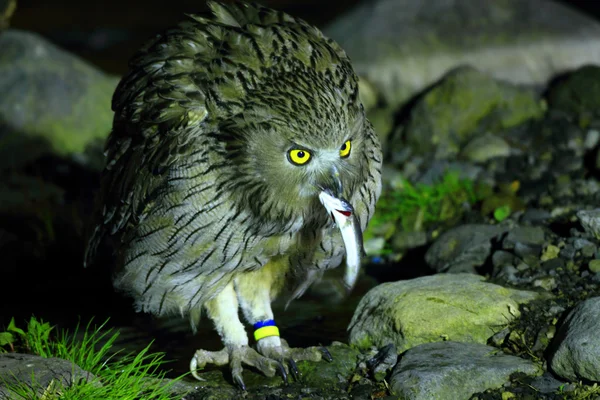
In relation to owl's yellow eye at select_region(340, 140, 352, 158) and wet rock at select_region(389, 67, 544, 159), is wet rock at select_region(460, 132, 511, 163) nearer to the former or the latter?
wet rock at select_region(389, 67, 544, 159)

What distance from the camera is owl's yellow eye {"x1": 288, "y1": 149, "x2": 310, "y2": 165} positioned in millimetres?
3730

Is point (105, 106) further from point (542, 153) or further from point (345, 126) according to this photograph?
point (345, 126)

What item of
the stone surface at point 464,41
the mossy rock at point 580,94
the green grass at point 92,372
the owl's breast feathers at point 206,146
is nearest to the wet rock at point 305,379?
the green grass at point 92,372

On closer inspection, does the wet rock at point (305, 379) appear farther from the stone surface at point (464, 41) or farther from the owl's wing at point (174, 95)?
the stone surface at point (464, 41)

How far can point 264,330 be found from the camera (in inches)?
191

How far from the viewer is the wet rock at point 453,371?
4.02 m

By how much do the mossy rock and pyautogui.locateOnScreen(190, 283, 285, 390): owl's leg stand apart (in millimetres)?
3791

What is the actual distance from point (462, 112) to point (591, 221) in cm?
274

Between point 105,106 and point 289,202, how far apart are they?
16.3 feet

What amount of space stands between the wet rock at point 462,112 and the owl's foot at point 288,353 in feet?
10.2

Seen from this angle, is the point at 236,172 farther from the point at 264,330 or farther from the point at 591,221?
the point at 591,221

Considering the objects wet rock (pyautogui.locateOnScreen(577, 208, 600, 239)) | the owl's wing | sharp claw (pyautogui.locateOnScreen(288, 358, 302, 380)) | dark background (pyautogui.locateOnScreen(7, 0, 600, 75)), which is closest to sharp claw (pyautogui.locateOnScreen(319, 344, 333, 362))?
sharp claw (pyautogui.locateOnScreen(288, 358, 302, 380))

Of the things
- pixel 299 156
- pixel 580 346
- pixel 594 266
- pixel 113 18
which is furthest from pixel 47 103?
pixel 113 18

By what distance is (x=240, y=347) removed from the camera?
4.71 metres
